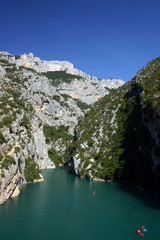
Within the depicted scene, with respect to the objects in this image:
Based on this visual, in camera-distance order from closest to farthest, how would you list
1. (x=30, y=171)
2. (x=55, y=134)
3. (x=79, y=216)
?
1. (x=79, y=216)
2. (x=30, y=171)
3. (x=55, y=134)

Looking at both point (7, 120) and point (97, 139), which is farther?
point (97, 139)

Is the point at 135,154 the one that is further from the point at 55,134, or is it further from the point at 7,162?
the point at 55,134

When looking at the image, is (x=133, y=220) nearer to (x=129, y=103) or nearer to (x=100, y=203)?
(x=100, y=203)

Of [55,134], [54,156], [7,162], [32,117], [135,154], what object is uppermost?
[32,117]

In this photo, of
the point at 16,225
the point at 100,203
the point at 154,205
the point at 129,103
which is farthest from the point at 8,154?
the point at 129,103

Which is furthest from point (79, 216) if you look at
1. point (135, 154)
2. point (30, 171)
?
point (135, 154)

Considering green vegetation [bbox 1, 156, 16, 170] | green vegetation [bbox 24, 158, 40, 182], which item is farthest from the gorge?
green vegetation [bbox 1, 156, 16, 170]
